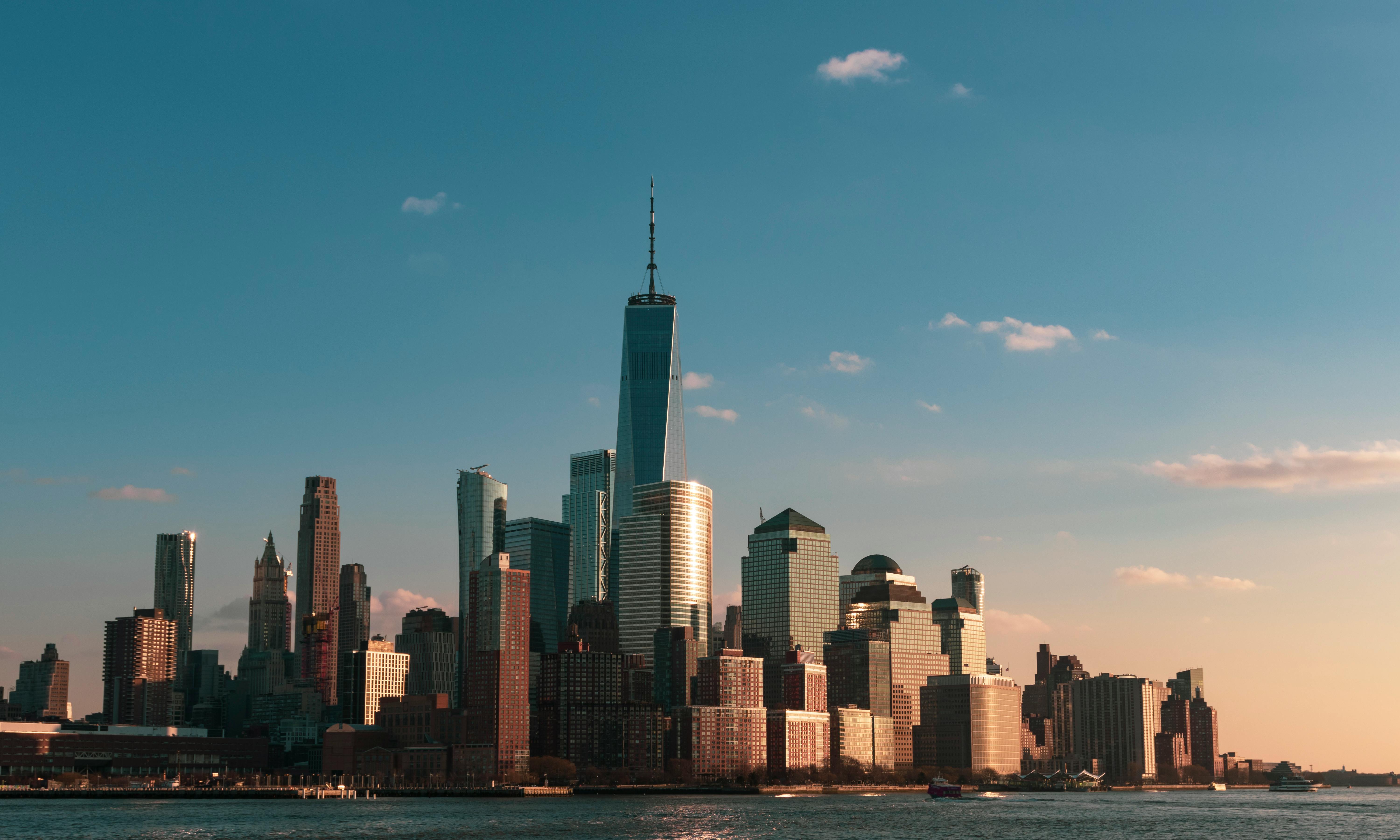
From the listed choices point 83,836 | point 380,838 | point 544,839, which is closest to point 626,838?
point 544,839

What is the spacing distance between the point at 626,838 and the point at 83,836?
71.0 m

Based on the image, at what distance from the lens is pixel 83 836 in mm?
196250

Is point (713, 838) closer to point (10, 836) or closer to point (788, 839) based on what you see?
point (788, 839)

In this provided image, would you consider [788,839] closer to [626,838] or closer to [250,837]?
[626,838]

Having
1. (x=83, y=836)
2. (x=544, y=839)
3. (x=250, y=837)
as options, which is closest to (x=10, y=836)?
(x=83, y=836)

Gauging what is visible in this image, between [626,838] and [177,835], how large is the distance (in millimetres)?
59724

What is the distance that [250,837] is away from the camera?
197 metres

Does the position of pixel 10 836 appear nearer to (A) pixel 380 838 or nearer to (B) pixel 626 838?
(A) pixel 380 838

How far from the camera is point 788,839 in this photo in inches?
7840

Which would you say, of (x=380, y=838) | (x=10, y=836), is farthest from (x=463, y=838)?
(x=10, y=836)

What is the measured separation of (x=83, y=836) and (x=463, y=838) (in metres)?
49.3

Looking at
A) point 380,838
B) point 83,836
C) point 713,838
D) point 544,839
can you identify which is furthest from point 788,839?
point 83,836

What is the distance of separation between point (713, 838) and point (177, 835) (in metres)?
71.1

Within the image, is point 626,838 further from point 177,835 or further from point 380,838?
point 177,835
